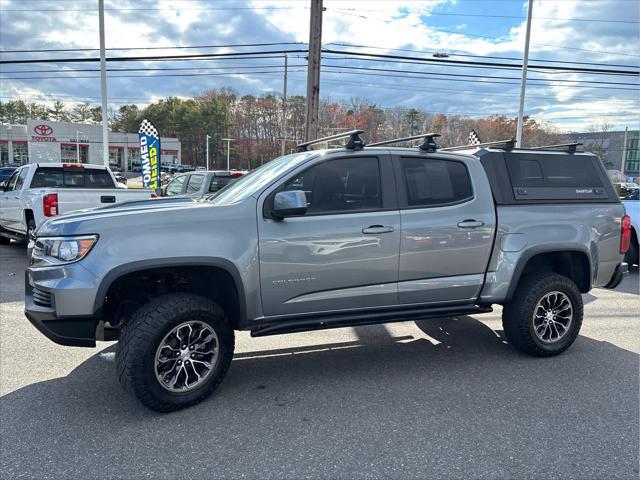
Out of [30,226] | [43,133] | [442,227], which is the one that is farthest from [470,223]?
[43,133]

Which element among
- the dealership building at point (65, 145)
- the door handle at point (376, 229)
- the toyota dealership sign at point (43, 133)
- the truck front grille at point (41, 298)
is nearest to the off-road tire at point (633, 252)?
the door handle at point (376, 229)

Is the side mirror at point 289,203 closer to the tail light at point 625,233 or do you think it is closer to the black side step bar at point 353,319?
the black side step bar at point 353,319

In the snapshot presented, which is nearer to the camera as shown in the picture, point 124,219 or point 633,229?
point 124,219

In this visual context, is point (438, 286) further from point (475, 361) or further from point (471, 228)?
point (475, 361)

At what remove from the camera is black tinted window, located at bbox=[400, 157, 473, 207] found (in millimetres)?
4168

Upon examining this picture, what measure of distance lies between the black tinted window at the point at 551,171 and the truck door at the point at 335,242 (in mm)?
1410

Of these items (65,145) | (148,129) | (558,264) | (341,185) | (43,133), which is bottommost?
(558,264)

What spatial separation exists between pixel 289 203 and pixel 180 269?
970 mm

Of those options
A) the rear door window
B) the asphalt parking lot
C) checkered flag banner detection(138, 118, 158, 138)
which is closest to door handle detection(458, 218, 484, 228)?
the asphalt parking lot

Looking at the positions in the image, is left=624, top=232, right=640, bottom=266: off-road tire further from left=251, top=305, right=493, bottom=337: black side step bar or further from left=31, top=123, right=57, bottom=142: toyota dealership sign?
left=31, top=123, right=57, bottom=142: toyota dealership sign

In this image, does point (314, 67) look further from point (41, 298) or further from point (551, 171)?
point (41, 298)

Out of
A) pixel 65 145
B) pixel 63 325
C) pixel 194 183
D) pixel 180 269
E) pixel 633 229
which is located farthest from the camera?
pixel 65 145

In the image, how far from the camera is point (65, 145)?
66.4 m

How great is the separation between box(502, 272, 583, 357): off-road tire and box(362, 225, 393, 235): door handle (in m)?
1.60
